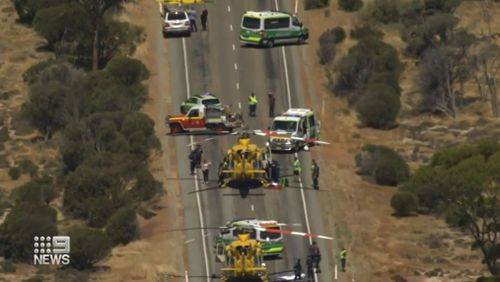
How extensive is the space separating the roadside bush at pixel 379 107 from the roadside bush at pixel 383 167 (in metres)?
8.97

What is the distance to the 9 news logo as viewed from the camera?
337ft

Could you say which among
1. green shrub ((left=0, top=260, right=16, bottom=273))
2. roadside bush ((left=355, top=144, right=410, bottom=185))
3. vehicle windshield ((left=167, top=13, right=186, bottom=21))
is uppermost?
vehicle windshield ((left=167, top=13, right=186, bottom=21))

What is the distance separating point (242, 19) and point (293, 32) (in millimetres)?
3710

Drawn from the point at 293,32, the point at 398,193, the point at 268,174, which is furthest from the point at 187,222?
the point at 293,32

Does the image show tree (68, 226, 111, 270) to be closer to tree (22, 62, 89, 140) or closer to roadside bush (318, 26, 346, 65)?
tree (22, 62, 89, 140)

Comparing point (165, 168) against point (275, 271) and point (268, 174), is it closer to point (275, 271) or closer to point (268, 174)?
point (268, 174)

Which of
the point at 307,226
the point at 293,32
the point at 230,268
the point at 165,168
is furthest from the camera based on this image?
the point at 293,32

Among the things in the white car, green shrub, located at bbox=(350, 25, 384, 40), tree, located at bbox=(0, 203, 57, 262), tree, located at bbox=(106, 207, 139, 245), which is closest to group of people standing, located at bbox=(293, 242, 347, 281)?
tree, located at bbox=(106, 207, 139, 245)

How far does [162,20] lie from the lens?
143 metres

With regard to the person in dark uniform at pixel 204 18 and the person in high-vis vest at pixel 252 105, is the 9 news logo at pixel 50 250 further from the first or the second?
the person in dark uniform at pixel 204 18

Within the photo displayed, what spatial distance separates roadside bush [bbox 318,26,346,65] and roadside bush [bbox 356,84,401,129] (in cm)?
801

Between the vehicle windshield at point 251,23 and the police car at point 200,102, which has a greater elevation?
the vehicle windshield at point 251,23

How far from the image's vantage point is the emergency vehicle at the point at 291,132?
116 meters

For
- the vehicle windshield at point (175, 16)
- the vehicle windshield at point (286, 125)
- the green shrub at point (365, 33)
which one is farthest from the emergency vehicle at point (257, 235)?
the green shrub at point (365, 33)
